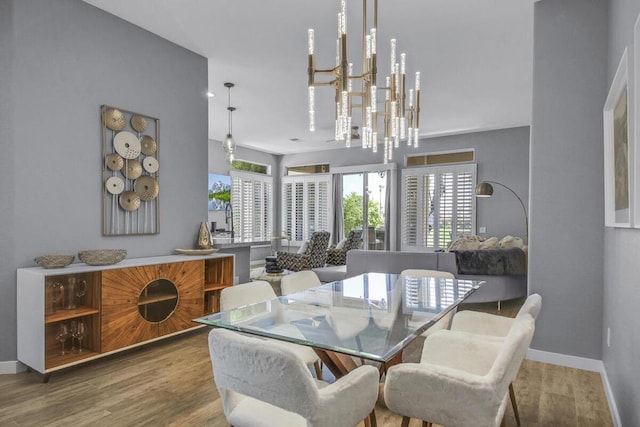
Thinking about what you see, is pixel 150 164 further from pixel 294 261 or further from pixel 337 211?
pixel 337 211

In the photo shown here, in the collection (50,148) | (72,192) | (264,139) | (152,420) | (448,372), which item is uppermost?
(264,139)

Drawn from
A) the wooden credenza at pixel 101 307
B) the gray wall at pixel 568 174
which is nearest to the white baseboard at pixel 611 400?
the gray wall at pixel 568 174

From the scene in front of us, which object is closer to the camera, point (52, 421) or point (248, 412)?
point (248, 412)

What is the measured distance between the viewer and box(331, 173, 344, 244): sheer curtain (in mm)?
9359

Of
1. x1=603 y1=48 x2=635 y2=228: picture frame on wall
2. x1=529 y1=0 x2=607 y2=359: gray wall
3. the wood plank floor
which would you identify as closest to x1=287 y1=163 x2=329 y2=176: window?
x1=529 y1=0 x2=607 y2=359: gray wall

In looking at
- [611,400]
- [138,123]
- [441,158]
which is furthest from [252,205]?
[611,400]

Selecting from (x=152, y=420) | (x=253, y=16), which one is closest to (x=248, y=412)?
(x=152, y=420)

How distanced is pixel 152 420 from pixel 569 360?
3080 mm

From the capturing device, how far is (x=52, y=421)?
2195 mm

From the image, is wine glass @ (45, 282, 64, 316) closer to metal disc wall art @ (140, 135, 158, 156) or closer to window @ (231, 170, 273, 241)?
metal disc wall art @ (140, 135, 158, 156)

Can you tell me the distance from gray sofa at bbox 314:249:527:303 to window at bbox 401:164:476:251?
2778 millimetres

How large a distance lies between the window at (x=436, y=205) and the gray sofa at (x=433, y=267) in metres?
2.78

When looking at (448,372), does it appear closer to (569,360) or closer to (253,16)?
(569,360)

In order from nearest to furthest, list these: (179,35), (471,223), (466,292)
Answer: (466,292)
(179,35)
(471,223)
